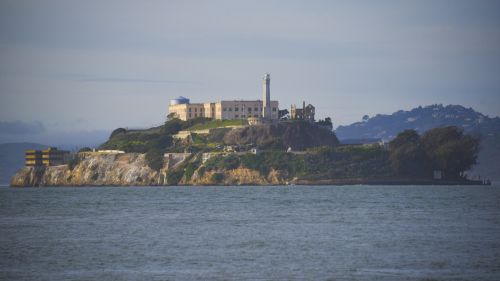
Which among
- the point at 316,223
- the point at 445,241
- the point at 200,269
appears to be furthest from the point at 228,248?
the point at 316,223

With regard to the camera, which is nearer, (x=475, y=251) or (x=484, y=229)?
(x=475, y=251)

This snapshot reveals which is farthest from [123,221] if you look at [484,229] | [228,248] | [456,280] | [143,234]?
[456,280]

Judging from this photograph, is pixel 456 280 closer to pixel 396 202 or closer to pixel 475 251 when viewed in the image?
pixel 475 251

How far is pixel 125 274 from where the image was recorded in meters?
55.4

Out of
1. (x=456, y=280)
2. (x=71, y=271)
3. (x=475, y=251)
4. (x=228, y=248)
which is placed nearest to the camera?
(x=456, y=280)

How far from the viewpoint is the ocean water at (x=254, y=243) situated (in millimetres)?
55938

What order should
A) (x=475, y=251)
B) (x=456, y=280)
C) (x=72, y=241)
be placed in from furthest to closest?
(x=72, y=241), (x=475, y=251), (x=456, y=280)

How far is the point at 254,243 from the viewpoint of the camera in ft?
233

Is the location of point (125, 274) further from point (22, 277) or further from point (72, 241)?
point (72, 241)

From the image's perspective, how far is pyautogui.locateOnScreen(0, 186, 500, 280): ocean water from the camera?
184 ft

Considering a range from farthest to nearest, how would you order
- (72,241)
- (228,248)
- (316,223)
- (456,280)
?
1. (316,223)
2. (72,241)
3. (228,248)
4. (456,280)

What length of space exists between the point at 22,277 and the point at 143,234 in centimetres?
2501

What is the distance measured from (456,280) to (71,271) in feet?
74.3

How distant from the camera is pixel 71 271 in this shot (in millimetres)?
56938
